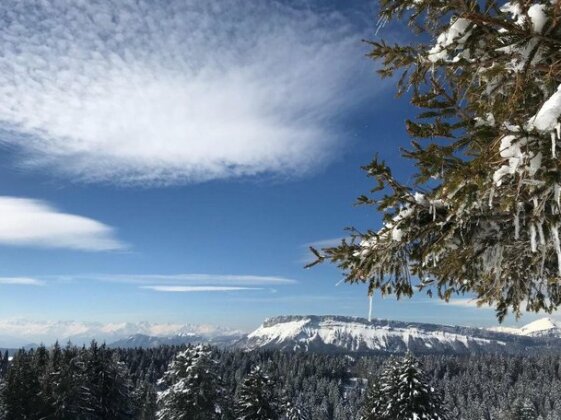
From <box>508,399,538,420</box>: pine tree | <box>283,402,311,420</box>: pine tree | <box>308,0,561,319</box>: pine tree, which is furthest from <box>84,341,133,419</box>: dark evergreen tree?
<box>308,0,561,319</box>: pine tree

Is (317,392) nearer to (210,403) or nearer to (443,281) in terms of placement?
(210,403)

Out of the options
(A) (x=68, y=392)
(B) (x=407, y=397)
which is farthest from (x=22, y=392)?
(B) (x=407, y=397)

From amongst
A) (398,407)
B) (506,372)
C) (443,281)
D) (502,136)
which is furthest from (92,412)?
(506,372)

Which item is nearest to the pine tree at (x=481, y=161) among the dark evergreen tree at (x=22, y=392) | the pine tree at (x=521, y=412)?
the dark evergreen tree at (x=22, y=392)

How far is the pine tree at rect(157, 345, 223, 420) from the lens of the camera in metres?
30.6

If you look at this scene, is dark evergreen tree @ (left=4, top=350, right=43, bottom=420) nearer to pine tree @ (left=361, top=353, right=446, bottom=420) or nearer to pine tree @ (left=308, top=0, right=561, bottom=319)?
pine tree @ (left=361, top=353, right=446, bottom=420)

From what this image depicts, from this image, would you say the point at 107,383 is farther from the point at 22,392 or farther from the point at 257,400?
the point at 257,400

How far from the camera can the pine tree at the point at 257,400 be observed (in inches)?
1272

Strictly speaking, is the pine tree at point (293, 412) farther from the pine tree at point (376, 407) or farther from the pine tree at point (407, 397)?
the pine tree at point (407, 397)

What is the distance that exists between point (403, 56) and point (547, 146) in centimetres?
190

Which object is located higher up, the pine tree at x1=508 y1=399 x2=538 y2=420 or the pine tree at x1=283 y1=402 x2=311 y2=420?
the pine tree at x1=283 y1=402 x2=311 y2=420

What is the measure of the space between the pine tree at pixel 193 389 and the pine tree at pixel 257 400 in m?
1.66

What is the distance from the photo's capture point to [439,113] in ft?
13.9

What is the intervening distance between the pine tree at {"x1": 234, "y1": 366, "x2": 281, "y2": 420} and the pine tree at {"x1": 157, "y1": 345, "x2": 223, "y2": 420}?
5.46 ft
